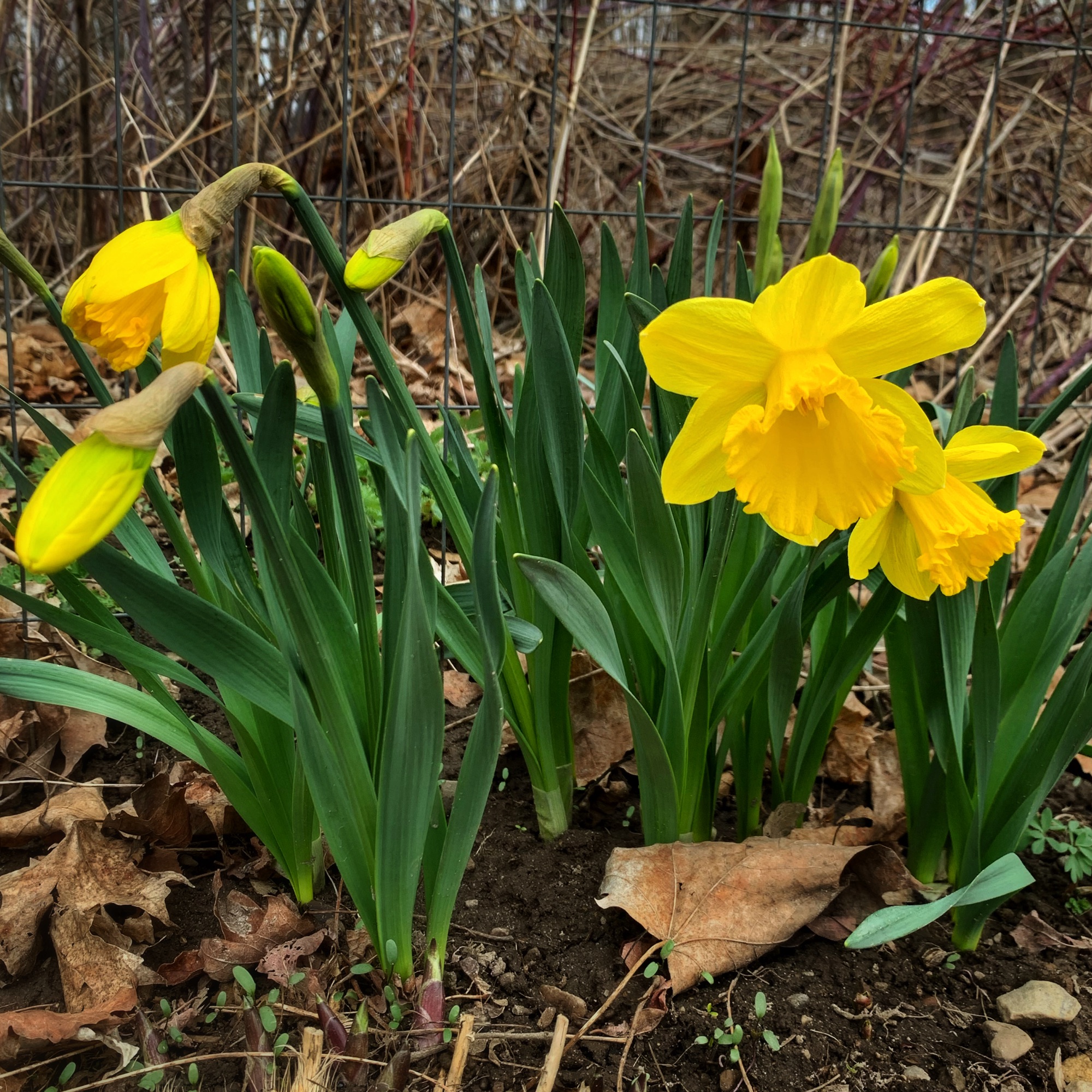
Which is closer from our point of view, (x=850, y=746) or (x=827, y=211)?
(x=827, y=211)

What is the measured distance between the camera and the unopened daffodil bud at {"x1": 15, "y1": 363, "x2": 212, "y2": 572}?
59cm

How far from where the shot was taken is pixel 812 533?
37.6 inches

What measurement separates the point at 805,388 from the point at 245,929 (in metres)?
0.91

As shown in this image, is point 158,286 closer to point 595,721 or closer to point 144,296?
point 144,296

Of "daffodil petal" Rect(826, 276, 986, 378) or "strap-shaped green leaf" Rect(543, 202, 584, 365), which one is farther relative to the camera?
"strap-shaped green leaf" Rect(543, 202, 584, 365)

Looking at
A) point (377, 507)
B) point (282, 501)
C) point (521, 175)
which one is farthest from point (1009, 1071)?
point (521, 175)

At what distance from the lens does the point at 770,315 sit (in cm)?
90

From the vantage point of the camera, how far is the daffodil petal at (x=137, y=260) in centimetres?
73

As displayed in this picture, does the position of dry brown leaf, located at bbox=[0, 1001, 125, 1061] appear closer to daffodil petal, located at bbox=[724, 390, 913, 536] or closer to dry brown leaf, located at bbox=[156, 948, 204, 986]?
dry brown leaf, located at bbox=[156, 948, 204, 986]

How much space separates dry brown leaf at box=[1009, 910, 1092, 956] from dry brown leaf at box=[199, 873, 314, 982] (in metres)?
0.94

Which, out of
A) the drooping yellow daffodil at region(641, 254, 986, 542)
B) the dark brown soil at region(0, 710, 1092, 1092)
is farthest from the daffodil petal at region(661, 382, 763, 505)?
the dark brown soil at region(0, 710, 1092, 1092)

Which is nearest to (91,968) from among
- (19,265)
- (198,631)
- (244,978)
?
(244,978)

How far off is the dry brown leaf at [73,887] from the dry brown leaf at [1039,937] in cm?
111

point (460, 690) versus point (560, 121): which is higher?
point (560, 121)
